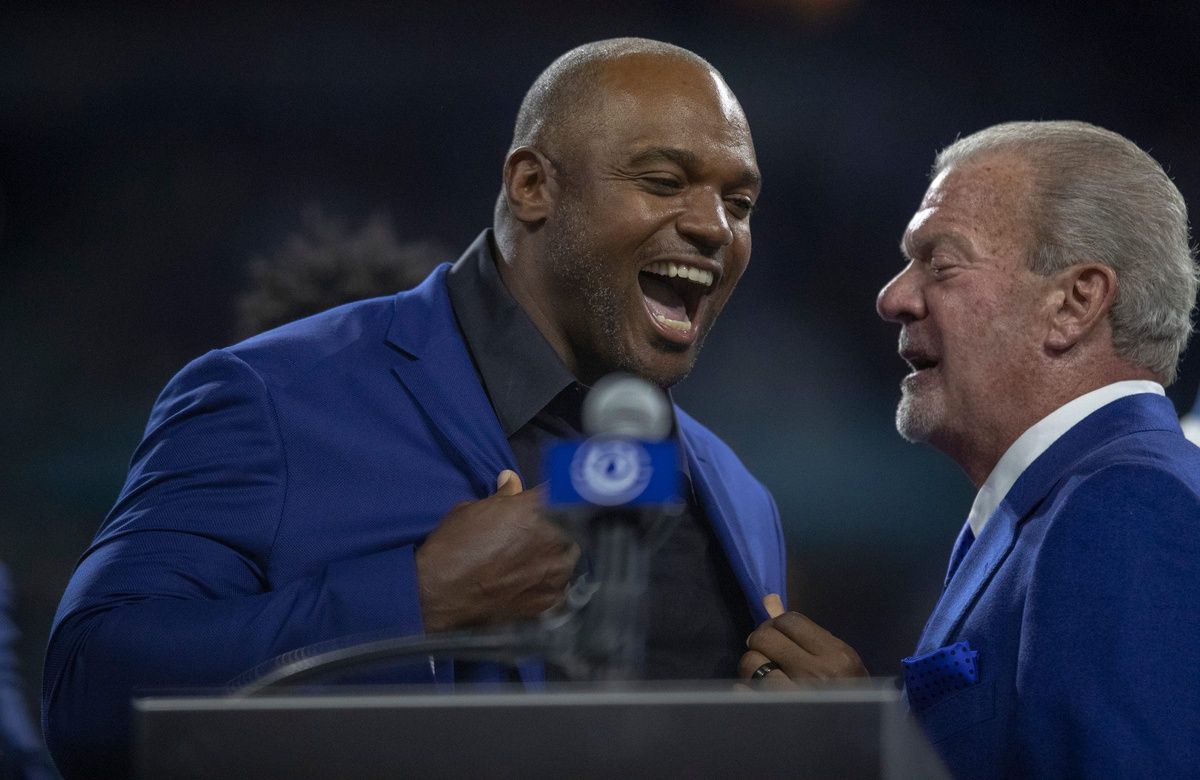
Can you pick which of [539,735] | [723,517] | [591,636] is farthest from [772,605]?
[539,735]

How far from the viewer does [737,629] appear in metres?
1.91

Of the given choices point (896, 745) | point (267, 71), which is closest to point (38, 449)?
point (267, 71)

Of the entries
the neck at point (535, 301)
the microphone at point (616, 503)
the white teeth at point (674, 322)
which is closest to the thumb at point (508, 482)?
the neck at point (535, 301)

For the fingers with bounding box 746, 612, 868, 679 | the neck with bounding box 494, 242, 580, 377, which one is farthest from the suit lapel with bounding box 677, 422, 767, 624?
the neck with bounding box 494, 242, 580, 377

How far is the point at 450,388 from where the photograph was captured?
178cm

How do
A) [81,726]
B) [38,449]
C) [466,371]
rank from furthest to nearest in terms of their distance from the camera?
[38,449] → [466,371] → [81,726]

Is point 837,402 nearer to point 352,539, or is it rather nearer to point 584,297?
point 584,297

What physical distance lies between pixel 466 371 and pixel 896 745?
1.13m

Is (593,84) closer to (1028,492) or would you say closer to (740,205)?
(740,205)

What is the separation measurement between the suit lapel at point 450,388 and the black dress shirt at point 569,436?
0.12ft

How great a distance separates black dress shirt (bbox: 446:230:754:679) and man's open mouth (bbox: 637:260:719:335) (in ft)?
0.54

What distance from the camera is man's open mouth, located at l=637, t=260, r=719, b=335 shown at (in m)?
1.94

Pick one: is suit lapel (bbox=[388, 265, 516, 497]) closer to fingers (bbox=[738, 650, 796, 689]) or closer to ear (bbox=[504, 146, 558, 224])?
ear (bbox=[504, 146, 558, 224])

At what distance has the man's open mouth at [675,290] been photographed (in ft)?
6.36
